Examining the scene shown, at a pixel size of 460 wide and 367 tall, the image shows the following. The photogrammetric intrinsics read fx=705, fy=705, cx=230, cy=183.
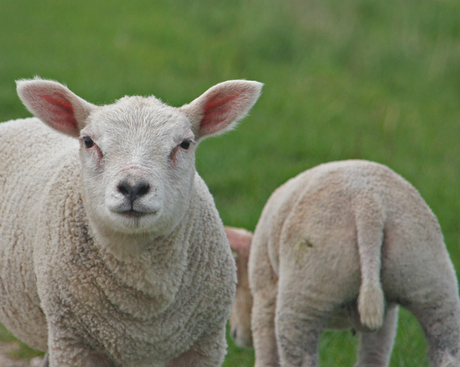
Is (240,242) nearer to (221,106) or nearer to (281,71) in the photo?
(221,106)

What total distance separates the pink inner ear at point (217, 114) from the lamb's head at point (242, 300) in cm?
173

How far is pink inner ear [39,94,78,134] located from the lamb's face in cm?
19

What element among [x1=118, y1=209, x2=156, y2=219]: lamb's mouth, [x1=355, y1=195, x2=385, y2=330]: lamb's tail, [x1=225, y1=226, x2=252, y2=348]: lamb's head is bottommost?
[x1=225, y1=226, x2=252, y2=348]: lamb's head

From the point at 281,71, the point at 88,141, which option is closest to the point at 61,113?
the point at 88,141

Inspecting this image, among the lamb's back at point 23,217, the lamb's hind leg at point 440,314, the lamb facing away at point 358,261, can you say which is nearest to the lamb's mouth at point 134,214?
the lamb's back at point 23,217

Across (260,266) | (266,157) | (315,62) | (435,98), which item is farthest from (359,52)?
(260,266)

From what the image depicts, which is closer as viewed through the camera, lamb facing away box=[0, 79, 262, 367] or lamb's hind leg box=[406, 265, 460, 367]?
lamb facing away box=[0, 79, 262, 367]

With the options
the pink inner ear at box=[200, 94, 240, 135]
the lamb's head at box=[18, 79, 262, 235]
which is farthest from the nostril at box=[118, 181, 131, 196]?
the pink inner ear at box=[200, 94, 240, 135]

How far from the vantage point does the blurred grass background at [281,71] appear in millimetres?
7559

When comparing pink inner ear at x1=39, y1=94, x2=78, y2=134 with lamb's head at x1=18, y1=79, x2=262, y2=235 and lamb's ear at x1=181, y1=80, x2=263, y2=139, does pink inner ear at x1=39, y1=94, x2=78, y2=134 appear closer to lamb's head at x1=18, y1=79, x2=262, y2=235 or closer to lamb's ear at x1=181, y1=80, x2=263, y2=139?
lamb's head at x1=18, y1=79, x2=262, y2=235

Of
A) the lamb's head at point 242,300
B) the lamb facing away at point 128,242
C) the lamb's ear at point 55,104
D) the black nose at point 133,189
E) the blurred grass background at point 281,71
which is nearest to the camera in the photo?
the black nose at point 133,189

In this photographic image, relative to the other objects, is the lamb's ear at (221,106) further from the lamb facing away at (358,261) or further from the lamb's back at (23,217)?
the lamb facing away at (358,261)

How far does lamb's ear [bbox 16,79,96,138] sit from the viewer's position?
320cm

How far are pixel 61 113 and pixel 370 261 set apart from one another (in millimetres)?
1708
